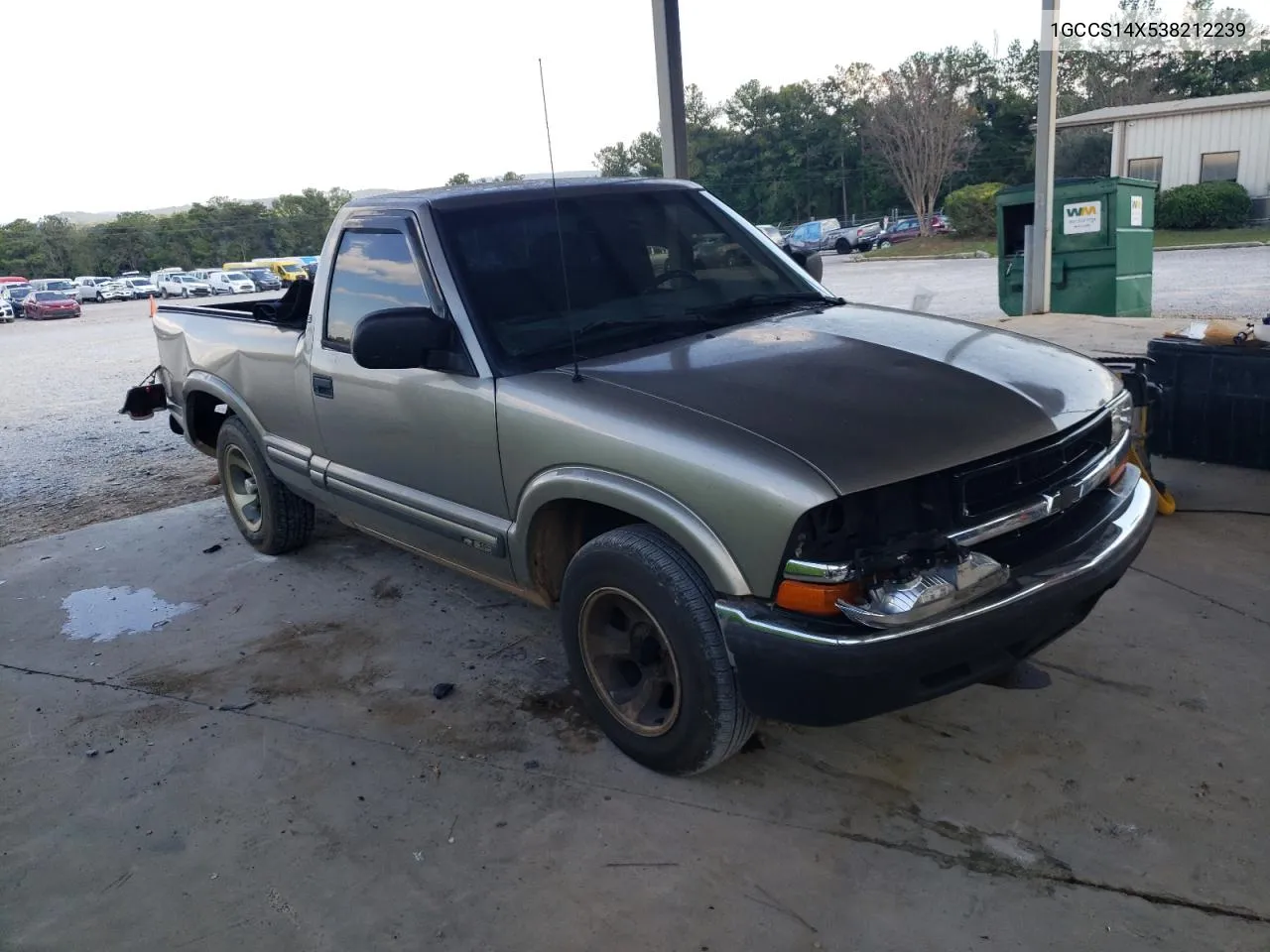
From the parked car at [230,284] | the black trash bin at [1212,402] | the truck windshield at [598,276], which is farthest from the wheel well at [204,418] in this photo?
the parked car at [230,284]

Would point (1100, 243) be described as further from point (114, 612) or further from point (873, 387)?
point (114, 612)

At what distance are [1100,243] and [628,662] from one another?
34.9ft

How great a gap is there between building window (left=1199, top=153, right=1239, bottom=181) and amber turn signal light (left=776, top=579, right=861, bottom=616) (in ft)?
124

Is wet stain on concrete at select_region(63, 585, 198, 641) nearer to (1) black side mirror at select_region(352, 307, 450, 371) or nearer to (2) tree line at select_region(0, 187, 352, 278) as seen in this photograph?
(1) black side mirror at select_region(352, 307, 450, 371)

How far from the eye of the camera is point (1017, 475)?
111 inches

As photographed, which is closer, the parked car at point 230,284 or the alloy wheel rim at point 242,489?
the alloy wheel rim at point 242,489

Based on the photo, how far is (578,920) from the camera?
2623mm

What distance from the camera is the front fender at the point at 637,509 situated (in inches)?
106

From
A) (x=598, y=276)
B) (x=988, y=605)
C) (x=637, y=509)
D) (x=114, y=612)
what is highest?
(x=598, y=276)

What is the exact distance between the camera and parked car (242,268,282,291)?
46884 mm

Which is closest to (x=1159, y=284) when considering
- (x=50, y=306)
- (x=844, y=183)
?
(x=50, y=306)

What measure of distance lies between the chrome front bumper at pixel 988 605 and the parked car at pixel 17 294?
154 feet

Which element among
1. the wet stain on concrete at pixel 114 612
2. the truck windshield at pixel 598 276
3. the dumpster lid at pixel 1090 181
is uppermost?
the dumpster lid at pixel 1090 181

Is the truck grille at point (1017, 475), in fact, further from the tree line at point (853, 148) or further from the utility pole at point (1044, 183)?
the tree line at point (853, 148)
